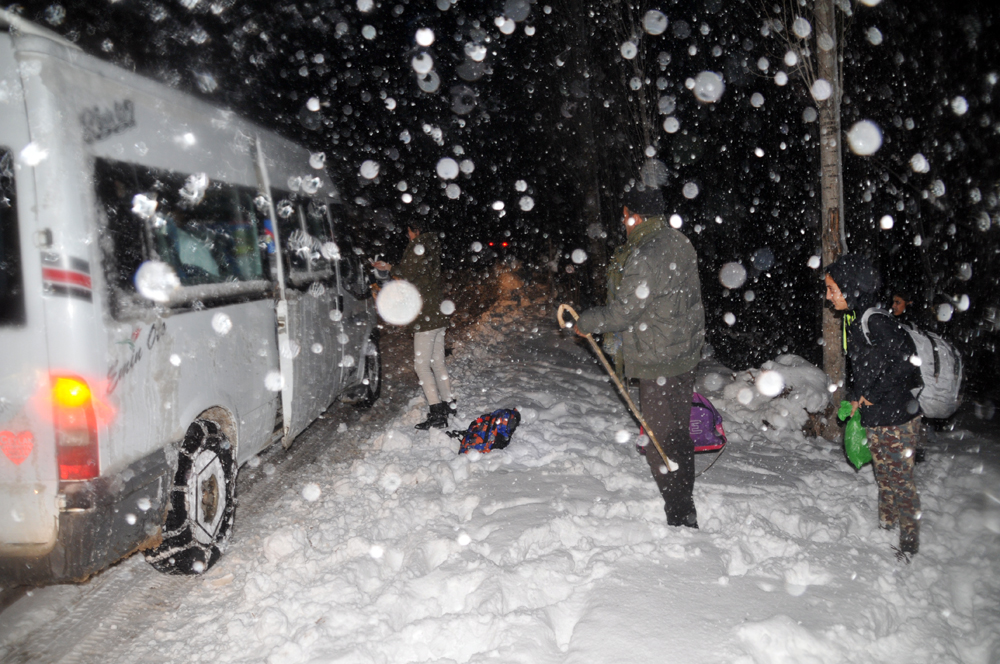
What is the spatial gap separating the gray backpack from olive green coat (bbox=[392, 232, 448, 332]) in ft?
12.1

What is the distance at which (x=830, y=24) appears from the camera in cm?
462

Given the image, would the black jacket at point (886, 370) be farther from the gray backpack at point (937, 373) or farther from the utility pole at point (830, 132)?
the utility pole at point (830, 132)

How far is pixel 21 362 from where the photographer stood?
2303 mm

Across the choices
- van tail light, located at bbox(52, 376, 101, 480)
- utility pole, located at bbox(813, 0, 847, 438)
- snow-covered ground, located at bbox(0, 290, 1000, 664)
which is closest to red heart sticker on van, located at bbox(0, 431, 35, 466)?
van tail light, located at bbox(52, 376, 101, 480)

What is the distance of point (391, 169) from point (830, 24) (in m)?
28.1

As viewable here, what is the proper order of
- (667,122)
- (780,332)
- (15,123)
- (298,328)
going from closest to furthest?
(15,123) → (298,328) → (780,332) → (667,122)

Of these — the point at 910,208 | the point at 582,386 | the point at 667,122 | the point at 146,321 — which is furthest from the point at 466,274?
the point at 146,321

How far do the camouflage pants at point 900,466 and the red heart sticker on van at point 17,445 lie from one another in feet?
13.9

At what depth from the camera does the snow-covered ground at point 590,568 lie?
254 cm

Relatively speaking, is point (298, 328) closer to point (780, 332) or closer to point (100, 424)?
point (100, 424)

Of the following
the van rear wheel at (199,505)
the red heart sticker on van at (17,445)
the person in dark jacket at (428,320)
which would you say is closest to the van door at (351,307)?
the person in dark jacket at (428,320)

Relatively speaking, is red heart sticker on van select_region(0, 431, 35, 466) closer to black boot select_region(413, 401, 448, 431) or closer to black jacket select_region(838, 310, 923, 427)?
Result: black boot select_region(413, 401, 448, 431)

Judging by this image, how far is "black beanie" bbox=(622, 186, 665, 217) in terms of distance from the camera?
10.9ft

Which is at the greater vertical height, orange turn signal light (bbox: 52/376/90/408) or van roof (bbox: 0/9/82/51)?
van roof (bbox: 0/9/82/51)
